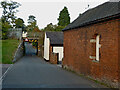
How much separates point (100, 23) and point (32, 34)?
41.6 metres

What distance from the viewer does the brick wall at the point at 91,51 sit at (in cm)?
1003

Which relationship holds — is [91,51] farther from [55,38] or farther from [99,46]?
[55,38]

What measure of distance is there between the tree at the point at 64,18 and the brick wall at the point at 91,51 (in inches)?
1951

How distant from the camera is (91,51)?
520 inches

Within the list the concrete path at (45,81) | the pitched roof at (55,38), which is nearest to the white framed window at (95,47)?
the concrete path at (45,81)

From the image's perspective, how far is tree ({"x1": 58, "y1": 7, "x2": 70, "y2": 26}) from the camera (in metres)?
68.3

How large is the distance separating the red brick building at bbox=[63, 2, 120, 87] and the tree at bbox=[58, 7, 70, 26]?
164ft

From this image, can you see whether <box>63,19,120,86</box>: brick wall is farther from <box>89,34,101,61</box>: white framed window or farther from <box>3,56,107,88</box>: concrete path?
<box>3,56,107,88</box>: concrete path

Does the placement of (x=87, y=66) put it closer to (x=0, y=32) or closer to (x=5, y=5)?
(x=0, y=32)

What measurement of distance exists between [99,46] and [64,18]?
5785 centimetres

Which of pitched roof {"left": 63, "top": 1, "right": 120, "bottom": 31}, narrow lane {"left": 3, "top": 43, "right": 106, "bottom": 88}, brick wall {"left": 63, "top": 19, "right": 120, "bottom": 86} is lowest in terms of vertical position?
narrow lane {"left": 3, "top": 43, "right": 106, "bottom": 88}

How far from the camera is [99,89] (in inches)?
384

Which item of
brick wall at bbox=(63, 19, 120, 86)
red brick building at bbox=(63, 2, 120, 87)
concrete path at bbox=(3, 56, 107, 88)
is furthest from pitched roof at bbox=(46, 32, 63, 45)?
concrete path at bbox=(3, 56, 107, 88)

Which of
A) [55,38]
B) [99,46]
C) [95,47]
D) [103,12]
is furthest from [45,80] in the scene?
[55,38]
